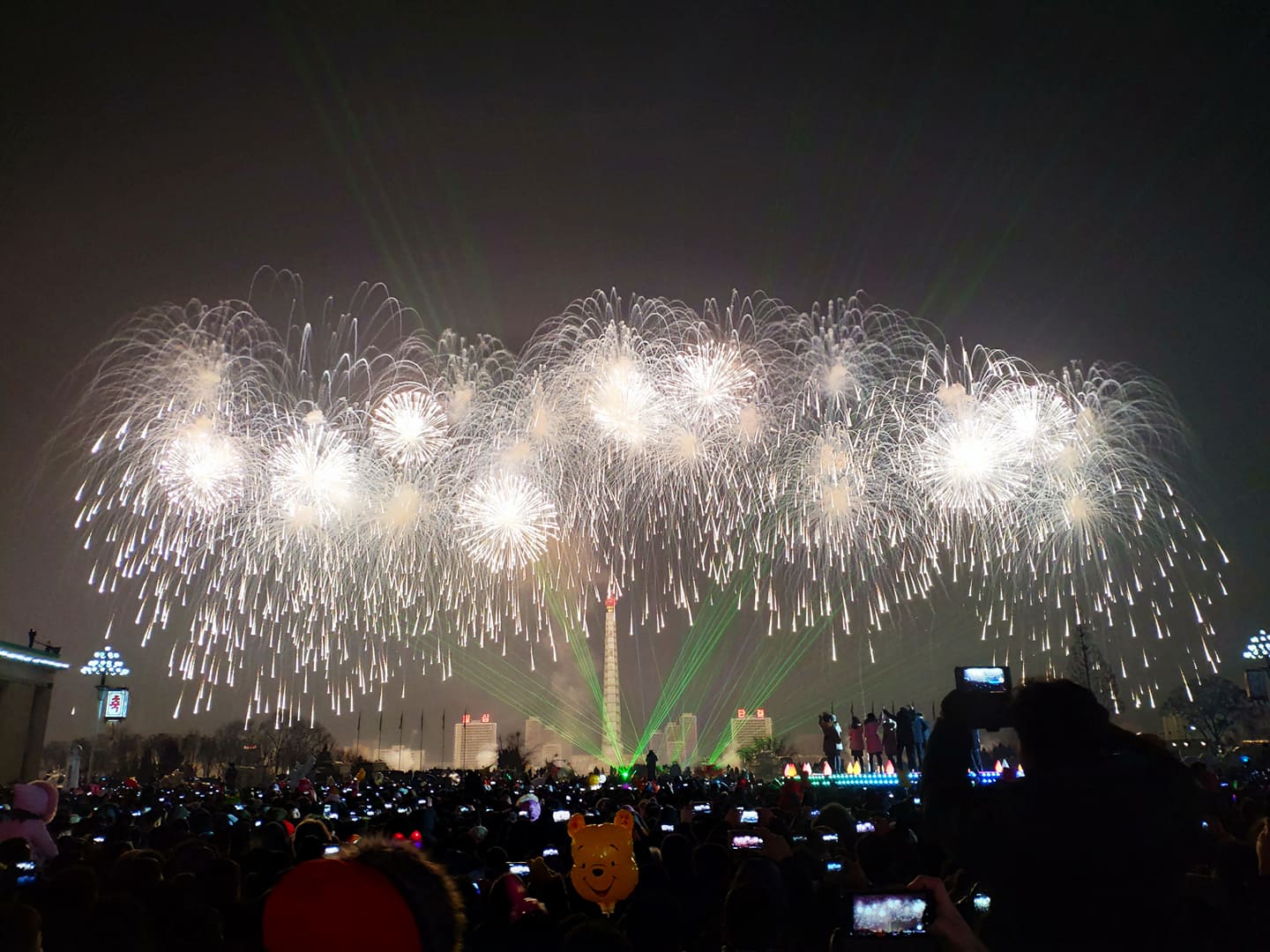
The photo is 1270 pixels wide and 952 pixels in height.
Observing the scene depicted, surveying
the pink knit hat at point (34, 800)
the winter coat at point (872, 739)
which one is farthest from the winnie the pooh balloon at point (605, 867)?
the winter coat at point (872, 739)

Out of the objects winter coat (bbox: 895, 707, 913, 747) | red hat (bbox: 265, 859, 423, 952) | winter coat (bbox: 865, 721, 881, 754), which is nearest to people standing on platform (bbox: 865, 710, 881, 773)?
winter coat (bbox: 865, 721, 881, 754)

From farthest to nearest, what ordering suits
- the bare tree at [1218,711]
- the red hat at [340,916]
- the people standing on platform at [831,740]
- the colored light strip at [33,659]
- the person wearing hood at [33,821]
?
1. the bare tree at [1218,711]
2. the colored light strip at [33,659]
3. the people standing on platform at [831,740]
4. the person wearing hood at [33,821]
5. the red hat at [340,916]

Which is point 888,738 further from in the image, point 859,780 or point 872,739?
point 859,780

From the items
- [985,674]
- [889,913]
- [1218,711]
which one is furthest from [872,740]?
[1218,711]

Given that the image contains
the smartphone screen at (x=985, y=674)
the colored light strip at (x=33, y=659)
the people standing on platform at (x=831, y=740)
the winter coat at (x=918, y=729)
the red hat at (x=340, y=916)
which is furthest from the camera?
the colored light strip at (x=33, y=659)

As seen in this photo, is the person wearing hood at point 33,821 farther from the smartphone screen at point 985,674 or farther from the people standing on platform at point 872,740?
the people standing on platform at point 872,740

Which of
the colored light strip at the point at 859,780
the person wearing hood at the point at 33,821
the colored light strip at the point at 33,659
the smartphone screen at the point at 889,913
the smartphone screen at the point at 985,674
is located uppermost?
the colored light strip at the point at 33,659
